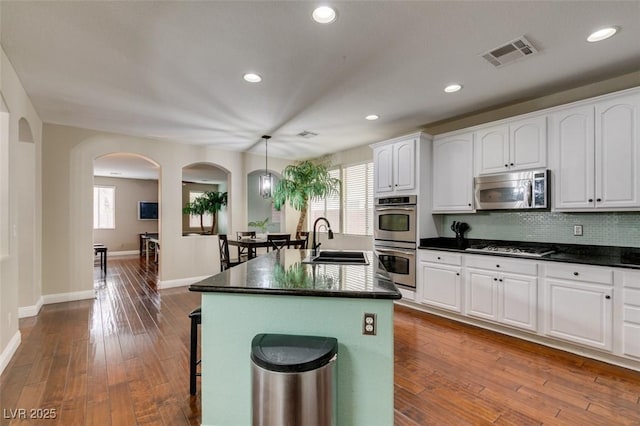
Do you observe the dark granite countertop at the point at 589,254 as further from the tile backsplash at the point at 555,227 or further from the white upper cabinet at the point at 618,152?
the white upper cabinet at the point at 618,152

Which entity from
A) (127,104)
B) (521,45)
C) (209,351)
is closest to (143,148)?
(127,104)

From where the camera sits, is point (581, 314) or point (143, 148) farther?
point (143, 148)

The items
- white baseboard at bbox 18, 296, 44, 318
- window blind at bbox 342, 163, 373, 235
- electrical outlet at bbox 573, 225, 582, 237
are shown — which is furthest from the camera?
window blind at bbox 342, 163, 373, 235

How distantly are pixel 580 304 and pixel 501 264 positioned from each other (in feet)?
2.35

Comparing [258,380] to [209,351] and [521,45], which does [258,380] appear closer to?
[209,351]

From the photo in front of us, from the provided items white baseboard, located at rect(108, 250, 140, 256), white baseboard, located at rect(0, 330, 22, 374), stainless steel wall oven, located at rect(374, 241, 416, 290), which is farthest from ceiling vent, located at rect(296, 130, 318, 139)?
white baseboard, located at rect(108, 250, 140, 256)

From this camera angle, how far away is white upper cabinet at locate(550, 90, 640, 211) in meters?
2.61

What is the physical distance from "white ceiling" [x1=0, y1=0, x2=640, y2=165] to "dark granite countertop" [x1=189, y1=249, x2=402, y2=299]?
5.74ft

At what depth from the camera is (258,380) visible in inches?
53.9

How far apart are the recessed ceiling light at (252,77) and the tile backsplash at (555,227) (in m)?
3.21

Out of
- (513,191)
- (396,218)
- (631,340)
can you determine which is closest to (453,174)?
(513,191)

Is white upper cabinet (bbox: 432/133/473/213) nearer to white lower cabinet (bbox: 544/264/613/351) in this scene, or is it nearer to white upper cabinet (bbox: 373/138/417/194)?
white upper cabinet (bbox: 373/138/417/194)

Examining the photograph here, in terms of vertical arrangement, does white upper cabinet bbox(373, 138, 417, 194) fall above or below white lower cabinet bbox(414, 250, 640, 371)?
above

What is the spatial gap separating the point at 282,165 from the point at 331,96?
3578mm
